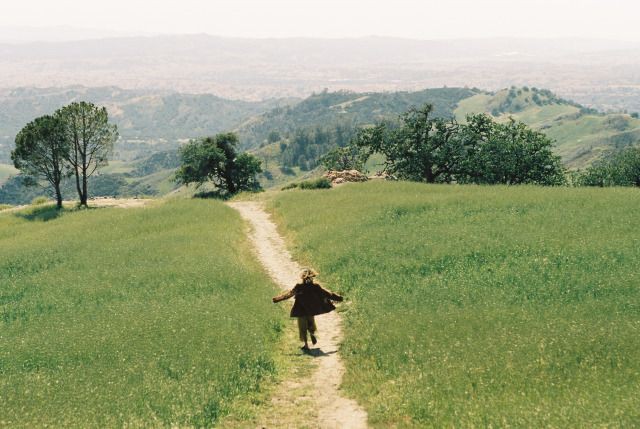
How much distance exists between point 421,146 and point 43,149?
159ft

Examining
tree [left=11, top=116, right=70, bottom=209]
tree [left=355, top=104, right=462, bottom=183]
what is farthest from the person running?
tree [left=11, top=116, right=70, bottom=209]

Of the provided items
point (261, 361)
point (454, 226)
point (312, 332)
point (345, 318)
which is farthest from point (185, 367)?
point (454, 226)

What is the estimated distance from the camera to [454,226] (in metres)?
35.9

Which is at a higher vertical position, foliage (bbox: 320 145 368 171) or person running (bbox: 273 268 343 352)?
person running (bbox: 273 268 343 352)

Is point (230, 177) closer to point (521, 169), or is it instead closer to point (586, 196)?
point (521, 169)

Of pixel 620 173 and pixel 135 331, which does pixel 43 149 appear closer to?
pixel 135 331

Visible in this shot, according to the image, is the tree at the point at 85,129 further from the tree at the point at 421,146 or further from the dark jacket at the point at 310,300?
the dark jacket at the point at 310,300

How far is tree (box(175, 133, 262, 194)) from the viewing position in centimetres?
7669

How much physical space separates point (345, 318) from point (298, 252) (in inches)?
534

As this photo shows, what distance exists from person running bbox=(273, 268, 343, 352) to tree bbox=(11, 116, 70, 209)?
58437 millimetres

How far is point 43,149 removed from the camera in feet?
231

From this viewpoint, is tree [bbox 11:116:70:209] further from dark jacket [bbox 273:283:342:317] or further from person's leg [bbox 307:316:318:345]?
person's leg [bbox 307:316:318:345]

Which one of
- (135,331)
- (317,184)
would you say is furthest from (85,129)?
(135,331)

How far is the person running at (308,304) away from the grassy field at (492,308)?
1.49 meters
